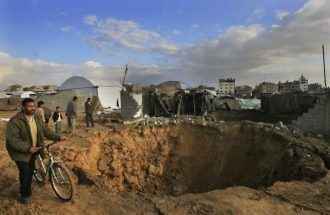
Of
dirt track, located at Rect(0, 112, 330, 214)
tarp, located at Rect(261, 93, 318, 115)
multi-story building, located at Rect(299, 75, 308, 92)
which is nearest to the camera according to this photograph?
dirt track, located at Rect(0, 112, 330, 214)

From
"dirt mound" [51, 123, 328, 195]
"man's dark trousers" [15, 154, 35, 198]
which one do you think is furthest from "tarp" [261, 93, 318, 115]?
"man's dark trousers" [15, 154, 35, 198]

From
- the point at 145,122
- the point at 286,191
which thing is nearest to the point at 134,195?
the point at 286,191

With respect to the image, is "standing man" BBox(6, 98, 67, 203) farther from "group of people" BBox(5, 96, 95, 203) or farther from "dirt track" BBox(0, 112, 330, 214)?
"dirt track" BBox(0, 112, 330, 214)

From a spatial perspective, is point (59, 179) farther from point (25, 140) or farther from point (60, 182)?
point (25, 140)

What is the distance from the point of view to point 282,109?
14.8 m

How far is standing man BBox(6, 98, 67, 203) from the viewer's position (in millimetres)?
4320

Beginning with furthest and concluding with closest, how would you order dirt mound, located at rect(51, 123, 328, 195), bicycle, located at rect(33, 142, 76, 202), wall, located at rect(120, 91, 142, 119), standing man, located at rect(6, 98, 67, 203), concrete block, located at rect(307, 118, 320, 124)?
wall, located at rect(120, 91, 142, 119) → concrete block, located at rect(307, 118, 320, 124) → dirt mound, located at rect(51, 123, 328, 195) → bicycle, located at rect(33, 142, 76, 202) → standing man, located at rect(6, 98, 67, 203)

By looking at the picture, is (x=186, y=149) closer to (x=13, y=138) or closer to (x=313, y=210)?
(x=313, y=210)

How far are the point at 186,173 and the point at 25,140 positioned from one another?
7565 millimetres

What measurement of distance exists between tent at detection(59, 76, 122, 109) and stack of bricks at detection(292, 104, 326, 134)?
2048 cm

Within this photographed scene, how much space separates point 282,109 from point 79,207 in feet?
42.4

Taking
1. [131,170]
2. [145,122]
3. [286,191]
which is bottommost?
[131,170]

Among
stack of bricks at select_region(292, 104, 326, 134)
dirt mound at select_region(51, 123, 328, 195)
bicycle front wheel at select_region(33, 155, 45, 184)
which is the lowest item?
dirt mound at select_region(51, 123, 328, 195)

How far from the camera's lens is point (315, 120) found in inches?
446
